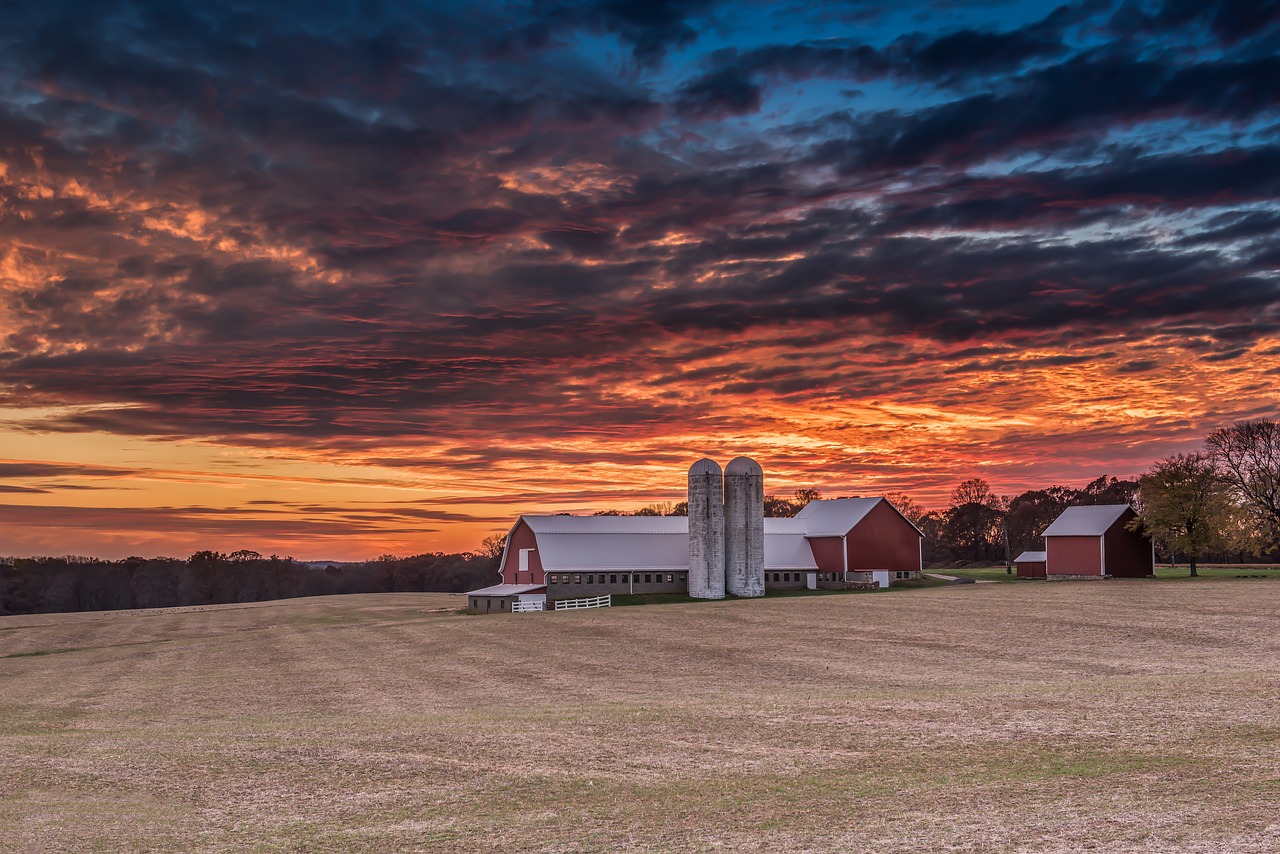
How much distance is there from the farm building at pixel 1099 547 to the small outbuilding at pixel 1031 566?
33.7 ft

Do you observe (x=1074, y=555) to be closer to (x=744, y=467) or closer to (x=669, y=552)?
(x=744, y=467)

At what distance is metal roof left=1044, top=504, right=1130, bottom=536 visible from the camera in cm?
9294

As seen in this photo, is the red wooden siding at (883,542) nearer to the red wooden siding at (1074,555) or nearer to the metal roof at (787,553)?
the metal roof at (787,553)

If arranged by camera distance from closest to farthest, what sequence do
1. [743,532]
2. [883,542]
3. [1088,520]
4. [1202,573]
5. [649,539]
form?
[743,532] < [649,539] < [1088,520] < [1202,573] < [883,542]

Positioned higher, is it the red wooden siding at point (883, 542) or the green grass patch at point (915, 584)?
the red wooden siding at point (883, 542)

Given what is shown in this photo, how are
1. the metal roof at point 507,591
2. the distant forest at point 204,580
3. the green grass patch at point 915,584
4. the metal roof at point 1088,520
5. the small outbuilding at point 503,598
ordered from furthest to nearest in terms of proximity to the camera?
the distant forest at point 204,580
the metal roof at point 1088,520
the green grass patch at point 915,584
the metal roof at point 507,591
the small outbuilding at point 503,598

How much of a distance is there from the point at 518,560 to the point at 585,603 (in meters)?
11.9

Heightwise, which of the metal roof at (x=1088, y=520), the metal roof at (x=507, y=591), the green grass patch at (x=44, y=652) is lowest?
the green grass patch at (x=44, y=652)

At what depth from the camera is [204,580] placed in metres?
153

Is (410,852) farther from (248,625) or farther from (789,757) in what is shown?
(248,625)

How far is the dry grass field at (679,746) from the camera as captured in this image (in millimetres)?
15047

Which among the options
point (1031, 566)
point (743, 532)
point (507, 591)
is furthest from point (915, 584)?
point (507, 591)

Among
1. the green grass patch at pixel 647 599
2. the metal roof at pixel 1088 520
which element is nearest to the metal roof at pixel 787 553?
the green grass patch at pixel 647 599

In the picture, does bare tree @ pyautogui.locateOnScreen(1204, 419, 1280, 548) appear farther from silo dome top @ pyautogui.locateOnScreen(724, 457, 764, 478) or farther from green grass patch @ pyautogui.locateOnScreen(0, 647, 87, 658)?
green grass patch @ pyautogui.locateOnScreen(0, 647, 87, 658)
